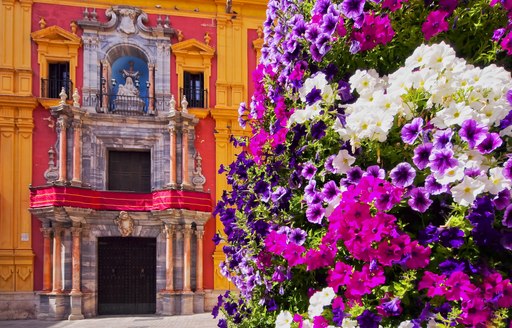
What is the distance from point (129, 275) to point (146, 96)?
538 centimetres

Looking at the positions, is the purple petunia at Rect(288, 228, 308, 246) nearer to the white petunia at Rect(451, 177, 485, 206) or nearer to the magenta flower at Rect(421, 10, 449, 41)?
the white petunia at Rect(451, 177, 485, 206)

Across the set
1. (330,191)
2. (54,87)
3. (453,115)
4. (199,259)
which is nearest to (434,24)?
(453,115)

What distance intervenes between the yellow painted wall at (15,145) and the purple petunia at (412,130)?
14.6 metres

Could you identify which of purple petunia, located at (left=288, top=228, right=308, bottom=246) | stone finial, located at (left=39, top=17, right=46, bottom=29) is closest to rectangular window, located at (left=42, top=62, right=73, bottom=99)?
stone finial, located at (left=39, top=17, right=46, bottom=29)

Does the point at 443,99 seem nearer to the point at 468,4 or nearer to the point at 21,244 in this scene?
the point at 468,4

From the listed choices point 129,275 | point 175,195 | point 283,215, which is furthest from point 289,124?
point 129,275

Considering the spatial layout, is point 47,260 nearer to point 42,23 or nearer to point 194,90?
point 194,90

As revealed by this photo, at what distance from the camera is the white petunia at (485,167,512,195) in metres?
2.06

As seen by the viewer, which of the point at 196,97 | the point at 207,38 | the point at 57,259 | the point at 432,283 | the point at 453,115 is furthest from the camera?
the point at 196,97

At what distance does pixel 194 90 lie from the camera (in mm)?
17031

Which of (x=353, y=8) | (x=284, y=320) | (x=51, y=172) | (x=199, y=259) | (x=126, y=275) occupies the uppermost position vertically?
(x=353, y=8)

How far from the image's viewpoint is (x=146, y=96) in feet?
54.6

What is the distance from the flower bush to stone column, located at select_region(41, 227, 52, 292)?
13108 millimetres

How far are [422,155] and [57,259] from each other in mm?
14166
